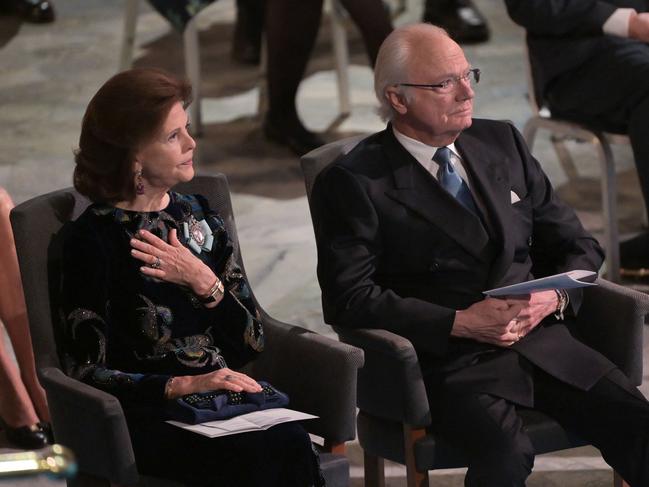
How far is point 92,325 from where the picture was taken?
8.77ft

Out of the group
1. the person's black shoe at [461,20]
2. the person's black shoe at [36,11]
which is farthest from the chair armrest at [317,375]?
the person's black shoe at [36,11]

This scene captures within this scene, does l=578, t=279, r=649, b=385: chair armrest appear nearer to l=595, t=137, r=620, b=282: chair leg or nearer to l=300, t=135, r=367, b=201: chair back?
l=300, t=135, r=367, b=201: chair back

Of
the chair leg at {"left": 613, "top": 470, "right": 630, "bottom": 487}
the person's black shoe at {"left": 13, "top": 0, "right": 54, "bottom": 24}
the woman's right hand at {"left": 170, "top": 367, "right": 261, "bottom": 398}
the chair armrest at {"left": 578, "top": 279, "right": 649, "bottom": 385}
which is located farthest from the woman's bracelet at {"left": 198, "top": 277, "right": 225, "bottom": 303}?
the person's black shoe at {"left": 13, "top": 0, "right": 54, "bottom": 24}

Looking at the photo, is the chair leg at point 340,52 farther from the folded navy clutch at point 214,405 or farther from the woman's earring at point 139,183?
the folded navy clutch at point 214,405

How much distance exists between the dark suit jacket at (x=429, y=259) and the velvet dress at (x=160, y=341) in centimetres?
26

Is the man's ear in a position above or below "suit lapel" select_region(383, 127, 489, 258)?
above

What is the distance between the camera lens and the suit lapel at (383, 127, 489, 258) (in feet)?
9.77

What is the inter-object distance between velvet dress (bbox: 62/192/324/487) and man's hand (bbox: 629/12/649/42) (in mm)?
2095

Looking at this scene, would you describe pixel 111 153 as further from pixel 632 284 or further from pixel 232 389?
pixel 632 284

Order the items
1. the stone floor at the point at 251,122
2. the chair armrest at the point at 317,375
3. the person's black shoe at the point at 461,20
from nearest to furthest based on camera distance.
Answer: the chair armrest at the point at 317,375
the stone floor at the point at 251,122
the person's black shoe at the point at 461,20

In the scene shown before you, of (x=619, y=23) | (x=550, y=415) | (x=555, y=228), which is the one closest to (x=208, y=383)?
(x=550, y=415)

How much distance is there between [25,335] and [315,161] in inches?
38.3

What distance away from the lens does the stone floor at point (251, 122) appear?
15.3ft

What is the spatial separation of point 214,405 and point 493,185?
0.88 meters
